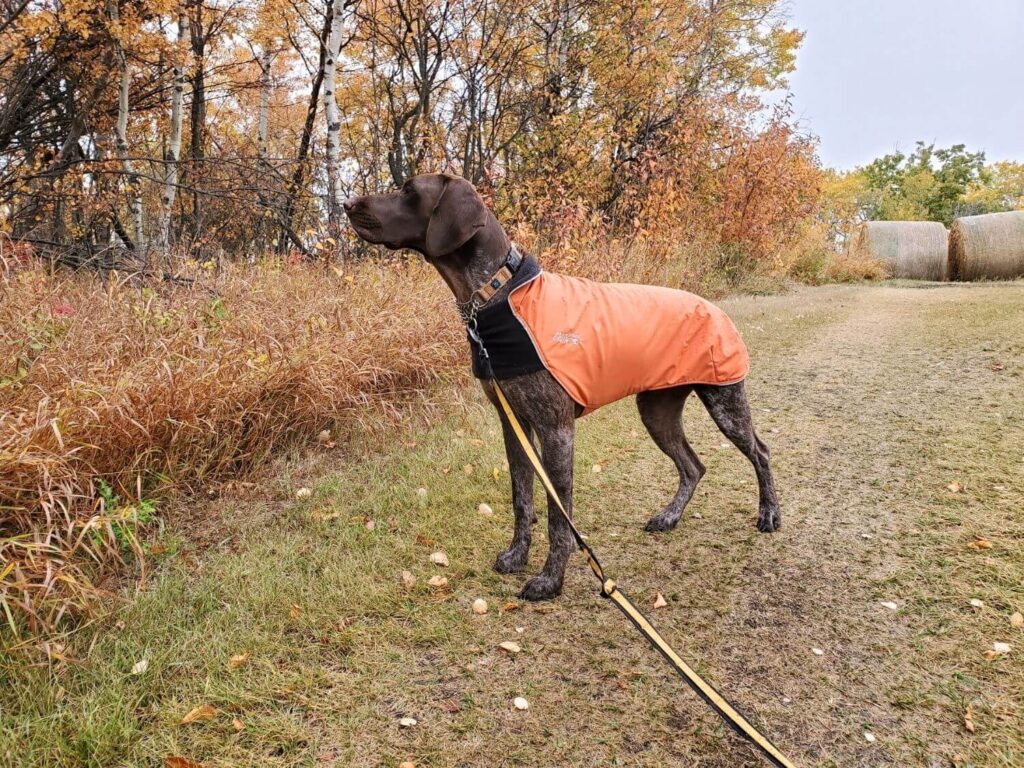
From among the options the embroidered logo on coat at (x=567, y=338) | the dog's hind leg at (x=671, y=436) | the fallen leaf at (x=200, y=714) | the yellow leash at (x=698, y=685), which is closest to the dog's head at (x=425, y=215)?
the embroidered logo on coat at (x=567, y=338)

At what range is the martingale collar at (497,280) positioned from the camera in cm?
262

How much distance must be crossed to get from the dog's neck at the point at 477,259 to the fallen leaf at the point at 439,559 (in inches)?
51.6

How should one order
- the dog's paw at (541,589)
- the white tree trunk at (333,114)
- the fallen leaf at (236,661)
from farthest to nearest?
the white tree trunk at (333,114) < the dog's paw at (541,589) < the fallen leaf at (236,661)

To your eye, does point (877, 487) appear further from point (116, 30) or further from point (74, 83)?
point (74, 83)

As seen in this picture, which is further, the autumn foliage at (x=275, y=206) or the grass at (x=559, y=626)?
the autumn foliage at (x=275, y=206)

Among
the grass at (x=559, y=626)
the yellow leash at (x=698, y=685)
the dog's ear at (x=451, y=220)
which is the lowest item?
the grass at (x=559, y=626)

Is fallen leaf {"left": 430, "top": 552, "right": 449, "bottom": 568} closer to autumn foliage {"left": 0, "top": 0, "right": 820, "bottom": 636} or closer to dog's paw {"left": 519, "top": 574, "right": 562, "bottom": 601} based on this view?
dog's paw {"left": 519, "top": 574, "right": 562, "bottom": 601}

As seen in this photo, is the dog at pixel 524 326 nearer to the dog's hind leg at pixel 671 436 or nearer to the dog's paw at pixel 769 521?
the dog's hind leg at pixel 671 436

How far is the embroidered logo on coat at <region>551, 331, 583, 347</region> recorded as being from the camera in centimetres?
262

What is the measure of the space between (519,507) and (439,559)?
49 centimetres

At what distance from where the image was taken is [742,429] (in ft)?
10.5

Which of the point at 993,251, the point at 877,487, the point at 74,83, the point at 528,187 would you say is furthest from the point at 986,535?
the point at 993,251

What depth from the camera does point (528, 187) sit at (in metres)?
9.06

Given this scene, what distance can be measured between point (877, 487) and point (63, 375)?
16.0 feet
